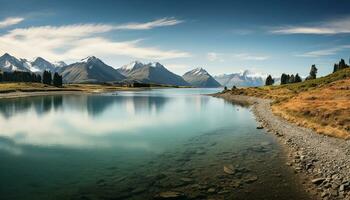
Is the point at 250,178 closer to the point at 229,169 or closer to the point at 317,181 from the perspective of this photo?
the point at 229,169

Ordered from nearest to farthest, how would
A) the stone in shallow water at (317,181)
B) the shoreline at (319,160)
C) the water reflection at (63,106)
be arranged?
the shoreline at (319,160) → the stone in shallow water at (317,181) → the water reflection at (63,106)

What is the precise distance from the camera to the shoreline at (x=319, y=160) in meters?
27.5

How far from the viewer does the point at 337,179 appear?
29203 millimetres

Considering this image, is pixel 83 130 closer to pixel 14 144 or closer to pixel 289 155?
pixel 14 144

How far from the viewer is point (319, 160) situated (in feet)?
119

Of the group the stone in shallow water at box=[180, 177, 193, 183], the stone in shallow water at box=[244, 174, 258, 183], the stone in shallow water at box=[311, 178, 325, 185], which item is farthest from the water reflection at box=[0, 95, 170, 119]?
the stone in shallow water at box=[311, 178, 325, 185]

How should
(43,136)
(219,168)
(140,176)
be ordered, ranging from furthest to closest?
(43,136)
(219,168)
(140,176)

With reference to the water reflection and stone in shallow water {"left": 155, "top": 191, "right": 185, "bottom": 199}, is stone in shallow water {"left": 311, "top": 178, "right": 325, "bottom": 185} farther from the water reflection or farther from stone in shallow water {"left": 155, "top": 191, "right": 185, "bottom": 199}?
the water reflection

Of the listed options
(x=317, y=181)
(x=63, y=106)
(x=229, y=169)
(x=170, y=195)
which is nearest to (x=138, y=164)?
(x=229, y=169)

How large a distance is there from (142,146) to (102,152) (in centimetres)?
695

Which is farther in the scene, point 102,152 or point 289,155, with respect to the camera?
point 102,152

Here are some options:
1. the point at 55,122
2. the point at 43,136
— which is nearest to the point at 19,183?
the point at 43,136

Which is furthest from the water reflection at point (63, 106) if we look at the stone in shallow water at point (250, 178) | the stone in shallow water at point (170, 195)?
the stone in shallow water at point (170, 195)

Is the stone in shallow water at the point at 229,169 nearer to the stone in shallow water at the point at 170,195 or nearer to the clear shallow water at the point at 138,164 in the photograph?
the clear shallow water at the point at 138,164
